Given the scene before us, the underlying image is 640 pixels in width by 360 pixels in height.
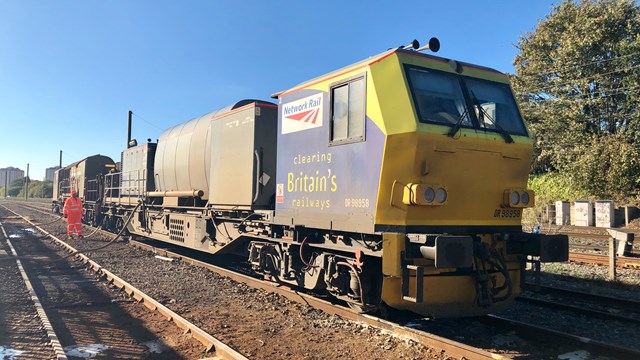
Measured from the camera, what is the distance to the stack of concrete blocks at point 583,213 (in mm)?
22922

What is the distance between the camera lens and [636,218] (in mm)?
22141

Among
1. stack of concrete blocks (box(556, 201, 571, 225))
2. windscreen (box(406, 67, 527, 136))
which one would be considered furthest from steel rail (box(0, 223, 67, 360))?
stack of concrete blocks (box(556, 201, 571, 225))

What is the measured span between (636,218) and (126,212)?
22.7 metres

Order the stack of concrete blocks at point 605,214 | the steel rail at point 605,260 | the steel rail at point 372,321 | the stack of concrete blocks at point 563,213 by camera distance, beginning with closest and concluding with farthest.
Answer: the steel rail at point 372,321 < the steel rail at point 605,260 < the stack of concrete blocks at point 605,214 < the stack of concrete blocks at point 563,213

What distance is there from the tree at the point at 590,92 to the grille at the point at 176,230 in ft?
69.3

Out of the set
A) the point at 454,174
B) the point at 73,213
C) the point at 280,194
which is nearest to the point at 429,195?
the point at 454,174

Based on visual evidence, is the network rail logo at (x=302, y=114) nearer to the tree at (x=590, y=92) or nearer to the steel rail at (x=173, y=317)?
the steel rail at (x=173, y=317)

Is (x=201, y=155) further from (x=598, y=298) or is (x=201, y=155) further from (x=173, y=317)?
(x=598, y=298)

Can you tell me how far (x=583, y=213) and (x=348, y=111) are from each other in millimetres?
21418

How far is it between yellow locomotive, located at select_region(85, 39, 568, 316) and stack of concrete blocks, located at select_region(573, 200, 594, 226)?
763 inches

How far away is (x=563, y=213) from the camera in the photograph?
24.5 m

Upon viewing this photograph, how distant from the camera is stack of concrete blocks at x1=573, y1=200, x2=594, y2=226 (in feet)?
75.2

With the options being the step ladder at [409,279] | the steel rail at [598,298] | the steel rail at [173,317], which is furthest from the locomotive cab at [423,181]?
the steel rail at [173,317]

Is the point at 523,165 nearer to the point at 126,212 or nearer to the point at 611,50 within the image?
the point at 126,212
